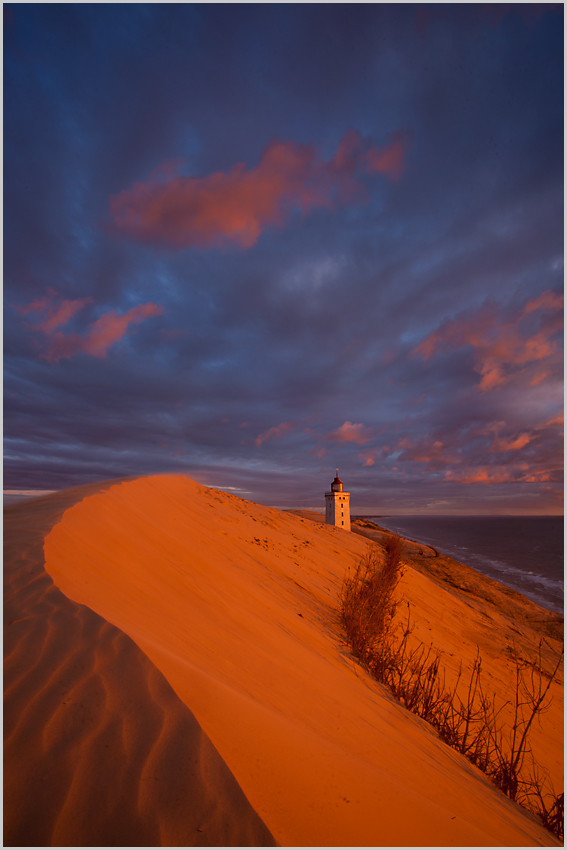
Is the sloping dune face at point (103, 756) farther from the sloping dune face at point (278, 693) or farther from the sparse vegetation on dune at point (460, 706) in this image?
the sparse vegetation on dune at point (460, 706)

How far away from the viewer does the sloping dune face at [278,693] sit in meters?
1.77

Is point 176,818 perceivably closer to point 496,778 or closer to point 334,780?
point 334,780

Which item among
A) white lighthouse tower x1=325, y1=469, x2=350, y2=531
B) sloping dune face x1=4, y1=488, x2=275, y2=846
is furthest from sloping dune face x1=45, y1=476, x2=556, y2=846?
white lighthouse tower x1=325, y1=469, x2=350, y2=531

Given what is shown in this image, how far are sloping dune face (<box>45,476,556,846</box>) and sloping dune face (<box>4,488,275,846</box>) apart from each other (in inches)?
5.5

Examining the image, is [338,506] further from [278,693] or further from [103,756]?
[103,756]

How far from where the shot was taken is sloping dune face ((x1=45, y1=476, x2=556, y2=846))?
1.77 meters

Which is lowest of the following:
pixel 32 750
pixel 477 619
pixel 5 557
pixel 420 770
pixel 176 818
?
pixel 477 619

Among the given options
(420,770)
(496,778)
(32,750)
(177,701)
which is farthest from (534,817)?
(32,750)

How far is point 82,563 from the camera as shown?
4191mm

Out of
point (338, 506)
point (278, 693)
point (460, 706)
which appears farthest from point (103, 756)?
point (338, 506)

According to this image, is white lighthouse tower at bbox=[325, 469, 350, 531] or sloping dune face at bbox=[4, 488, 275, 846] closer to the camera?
sloping dune face at bbox=[4, 488, 275, 846]

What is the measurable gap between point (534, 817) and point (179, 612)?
3.31m

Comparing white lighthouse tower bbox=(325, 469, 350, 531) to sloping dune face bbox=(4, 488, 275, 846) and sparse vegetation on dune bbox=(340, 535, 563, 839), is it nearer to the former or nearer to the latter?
sparse vegetation on dune bbox=(340, 535, 563, 839)

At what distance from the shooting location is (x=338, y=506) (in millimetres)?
35375
